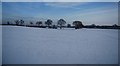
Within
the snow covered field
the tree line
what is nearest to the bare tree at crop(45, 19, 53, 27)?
the tree line

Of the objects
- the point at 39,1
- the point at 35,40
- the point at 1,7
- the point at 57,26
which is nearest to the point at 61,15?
the point at 57,26

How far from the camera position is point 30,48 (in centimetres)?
285

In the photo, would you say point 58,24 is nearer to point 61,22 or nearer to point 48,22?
point 61,22

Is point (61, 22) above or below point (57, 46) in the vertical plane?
above

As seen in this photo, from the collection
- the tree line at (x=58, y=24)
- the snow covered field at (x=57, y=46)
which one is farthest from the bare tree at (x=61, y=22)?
the snow covered field at (x=57, y=46)

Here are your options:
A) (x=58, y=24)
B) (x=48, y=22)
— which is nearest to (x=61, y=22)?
(x=58, y=24)

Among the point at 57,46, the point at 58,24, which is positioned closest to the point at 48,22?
the point at 58,24

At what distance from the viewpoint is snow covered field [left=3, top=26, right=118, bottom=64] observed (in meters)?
2.81

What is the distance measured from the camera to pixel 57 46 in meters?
2.83

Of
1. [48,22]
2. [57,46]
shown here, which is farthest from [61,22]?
[57,46]

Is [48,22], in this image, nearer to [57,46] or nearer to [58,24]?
[58,24]

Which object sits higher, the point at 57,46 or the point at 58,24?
the point at 58,24

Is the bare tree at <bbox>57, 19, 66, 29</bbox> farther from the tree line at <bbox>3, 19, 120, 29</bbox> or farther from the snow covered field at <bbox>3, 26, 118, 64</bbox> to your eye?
the snow covered field at <bbox>3, 26, 118, 64</bbox>

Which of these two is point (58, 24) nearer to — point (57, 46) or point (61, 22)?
point (61, 22)
